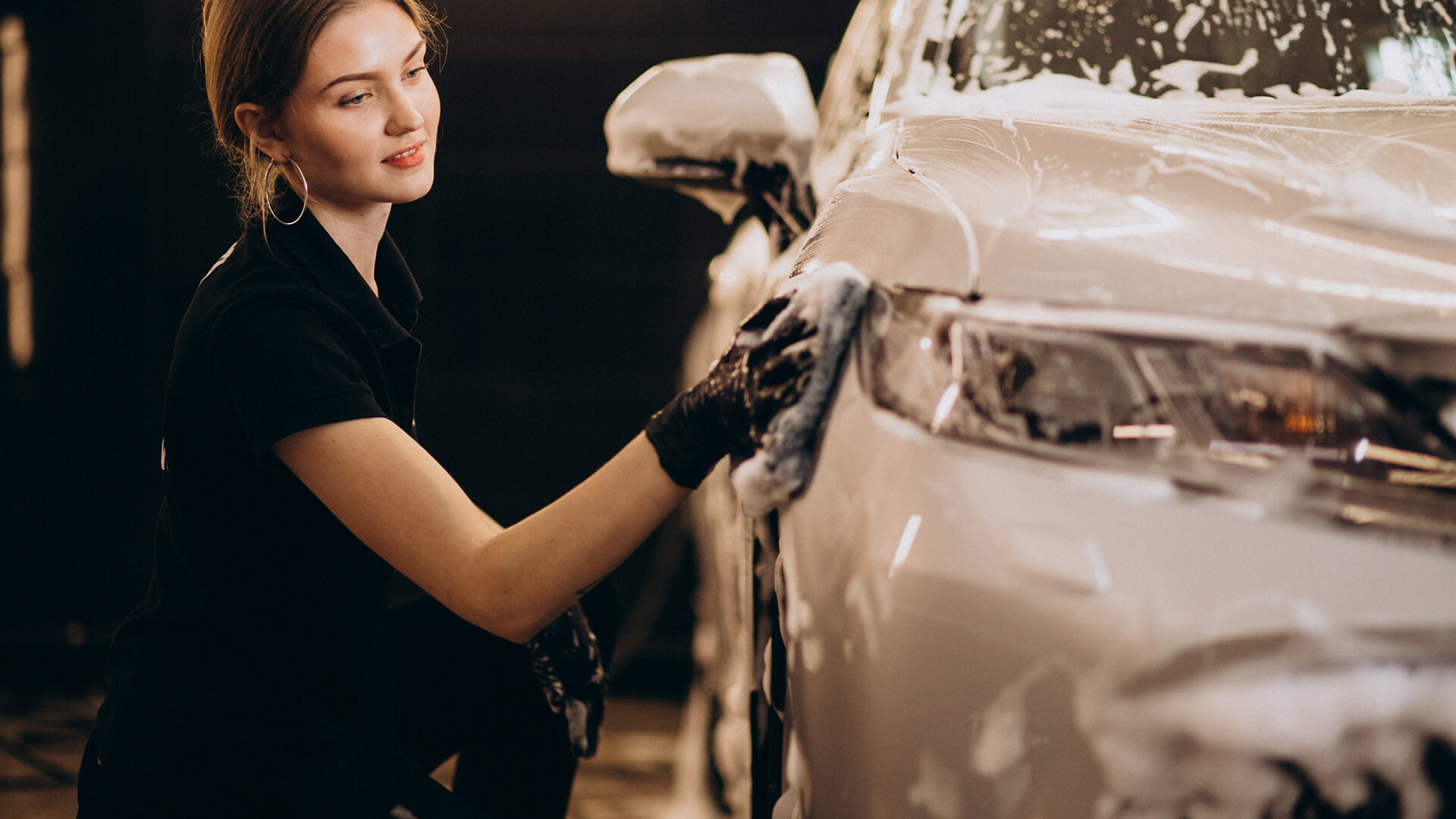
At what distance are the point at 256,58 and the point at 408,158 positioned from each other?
19cm

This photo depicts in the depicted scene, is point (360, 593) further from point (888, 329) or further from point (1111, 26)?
point (1111, 26)

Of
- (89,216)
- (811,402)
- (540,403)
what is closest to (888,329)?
(811,402)

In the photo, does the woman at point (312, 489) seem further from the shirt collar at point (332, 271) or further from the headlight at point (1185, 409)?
the headlight at point (1185, 409)

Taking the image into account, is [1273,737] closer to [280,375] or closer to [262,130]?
[280,375]

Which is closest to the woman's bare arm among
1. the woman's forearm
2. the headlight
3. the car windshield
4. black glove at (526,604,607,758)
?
the woman's forearm

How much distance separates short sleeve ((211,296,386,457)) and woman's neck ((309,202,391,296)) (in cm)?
21

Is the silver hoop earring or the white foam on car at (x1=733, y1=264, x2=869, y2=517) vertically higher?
the silver hoop earring

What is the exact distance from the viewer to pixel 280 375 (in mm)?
1066

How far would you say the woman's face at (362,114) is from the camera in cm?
121

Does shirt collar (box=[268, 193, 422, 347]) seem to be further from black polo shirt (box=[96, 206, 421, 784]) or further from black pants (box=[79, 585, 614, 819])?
black pants (box=[79, 585, 614, 819])

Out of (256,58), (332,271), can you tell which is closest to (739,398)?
(332,271)

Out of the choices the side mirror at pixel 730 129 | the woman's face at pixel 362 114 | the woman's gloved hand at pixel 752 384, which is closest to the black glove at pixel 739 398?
the woman's gloved hand at pixel 752 384

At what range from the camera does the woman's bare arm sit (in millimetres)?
1040

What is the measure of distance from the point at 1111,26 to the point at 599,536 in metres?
1.07
